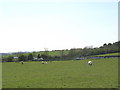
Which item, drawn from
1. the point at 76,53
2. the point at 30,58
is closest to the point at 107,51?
the point at 76,53

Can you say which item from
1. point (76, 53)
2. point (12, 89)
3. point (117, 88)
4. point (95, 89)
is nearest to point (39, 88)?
point (12, 89)

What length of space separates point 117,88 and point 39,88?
248 inches

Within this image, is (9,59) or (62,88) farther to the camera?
(9,59)

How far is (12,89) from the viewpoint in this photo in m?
17.4

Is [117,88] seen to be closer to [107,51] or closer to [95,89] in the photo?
[95,89]

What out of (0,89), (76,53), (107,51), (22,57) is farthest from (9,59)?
(0,89)

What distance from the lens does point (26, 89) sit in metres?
17.5

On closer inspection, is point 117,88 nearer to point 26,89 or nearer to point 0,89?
point 26,89

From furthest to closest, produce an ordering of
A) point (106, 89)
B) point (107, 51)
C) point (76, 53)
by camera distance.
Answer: point (76, 53), point (107, 51), point (106, 89)

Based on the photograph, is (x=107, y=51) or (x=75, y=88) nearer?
(x=75, y=88)

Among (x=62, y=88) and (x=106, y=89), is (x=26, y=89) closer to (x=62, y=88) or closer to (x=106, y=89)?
(x=62, y=88)

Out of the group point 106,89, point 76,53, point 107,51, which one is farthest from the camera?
point 76,53

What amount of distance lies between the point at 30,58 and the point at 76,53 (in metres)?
39.5

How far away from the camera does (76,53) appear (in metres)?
161
